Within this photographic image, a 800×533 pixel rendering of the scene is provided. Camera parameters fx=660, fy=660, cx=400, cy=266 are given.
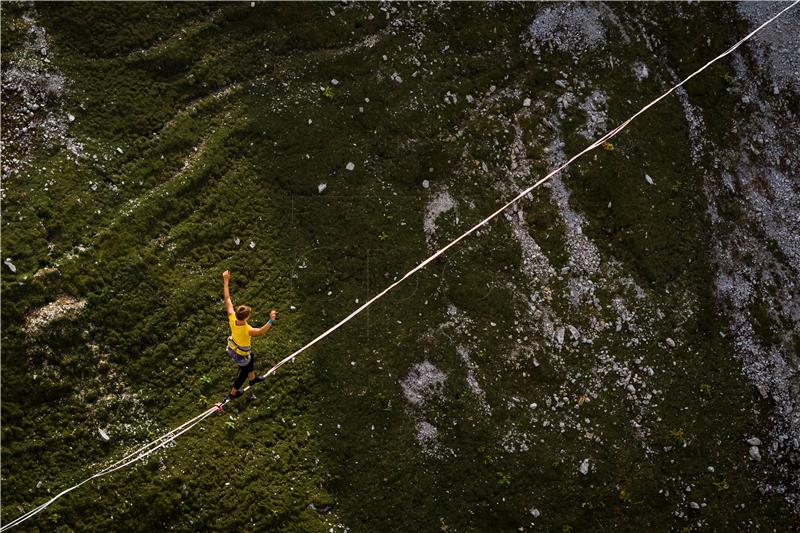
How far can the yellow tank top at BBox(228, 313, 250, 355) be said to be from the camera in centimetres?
1980

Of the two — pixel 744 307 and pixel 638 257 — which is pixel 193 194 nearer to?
pixel 638 257

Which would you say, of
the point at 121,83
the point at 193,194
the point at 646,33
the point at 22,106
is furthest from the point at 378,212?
the point at 646,33

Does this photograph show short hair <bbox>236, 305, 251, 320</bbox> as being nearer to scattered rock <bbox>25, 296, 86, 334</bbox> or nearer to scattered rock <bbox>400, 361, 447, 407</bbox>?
scattered rock <bbox>25, 296, 86, 334</bbox>

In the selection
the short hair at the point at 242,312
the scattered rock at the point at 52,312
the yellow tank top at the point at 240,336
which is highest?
the scattered rock at the point at 52,312

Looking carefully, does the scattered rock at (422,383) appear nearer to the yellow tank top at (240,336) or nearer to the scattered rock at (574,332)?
the scattered rock at (574,332)

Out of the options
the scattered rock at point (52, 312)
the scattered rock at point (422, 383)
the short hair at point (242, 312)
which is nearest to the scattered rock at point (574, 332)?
the scattered rock at point (422, 383)

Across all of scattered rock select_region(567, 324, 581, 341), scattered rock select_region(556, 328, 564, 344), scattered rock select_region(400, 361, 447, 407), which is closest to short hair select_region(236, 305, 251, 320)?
scattered rock select_region(400, 361, 447, 407)

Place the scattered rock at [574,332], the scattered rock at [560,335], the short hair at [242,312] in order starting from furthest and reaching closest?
the scattered rock at [574,332]
the scattered rock at [560,335]
the short hair at [242,312]

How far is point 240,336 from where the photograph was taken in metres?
20.0

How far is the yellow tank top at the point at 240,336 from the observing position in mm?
19797

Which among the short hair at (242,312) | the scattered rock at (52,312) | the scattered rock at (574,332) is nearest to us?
the short hair at (242,312)

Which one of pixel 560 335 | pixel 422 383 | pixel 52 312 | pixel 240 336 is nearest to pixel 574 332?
pixel 560 335

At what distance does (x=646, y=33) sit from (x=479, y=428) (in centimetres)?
2141

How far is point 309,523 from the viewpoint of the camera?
24484 mm
